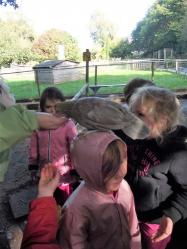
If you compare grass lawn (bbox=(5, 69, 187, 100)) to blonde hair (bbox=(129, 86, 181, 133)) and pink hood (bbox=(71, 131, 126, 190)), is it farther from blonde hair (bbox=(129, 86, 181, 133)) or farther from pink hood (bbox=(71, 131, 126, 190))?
pink hood (bbox=(71, 131, 126, 190))

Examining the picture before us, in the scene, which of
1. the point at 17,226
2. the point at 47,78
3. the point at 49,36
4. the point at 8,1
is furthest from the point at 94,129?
the point at 49,36

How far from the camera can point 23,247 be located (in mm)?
1644

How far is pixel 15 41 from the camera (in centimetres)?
5553

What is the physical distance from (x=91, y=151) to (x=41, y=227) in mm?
405

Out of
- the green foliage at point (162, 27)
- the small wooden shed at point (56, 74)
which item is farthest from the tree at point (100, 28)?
the small wooden shed at point (56, 74)

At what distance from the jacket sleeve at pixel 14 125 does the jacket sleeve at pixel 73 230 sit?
0.48 m

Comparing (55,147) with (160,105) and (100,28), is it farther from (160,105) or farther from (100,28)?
(100,28)

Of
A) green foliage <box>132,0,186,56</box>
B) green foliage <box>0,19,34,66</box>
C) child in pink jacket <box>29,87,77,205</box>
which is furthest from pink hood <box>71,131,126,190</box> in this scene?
green foliage <box>132,0,186,56</box>

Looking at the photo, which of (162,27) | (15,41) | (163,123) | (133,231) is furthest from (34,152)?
(162,27)

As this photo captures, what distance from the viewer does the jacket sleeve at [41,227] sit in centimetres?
161

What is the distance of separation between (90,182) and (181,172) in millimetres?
700

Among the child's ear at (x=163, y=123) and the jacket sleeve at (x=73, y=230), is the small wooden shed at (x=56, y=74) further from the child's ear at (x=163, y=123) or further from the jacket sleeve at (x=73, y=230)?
the jacket sleeve at (x=73, y=230)

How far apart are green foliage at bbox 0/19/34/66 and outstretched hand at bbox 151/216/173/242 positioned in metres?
46.3

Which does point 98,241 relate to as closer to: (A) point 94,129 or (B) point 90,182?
(B) point 90,182
